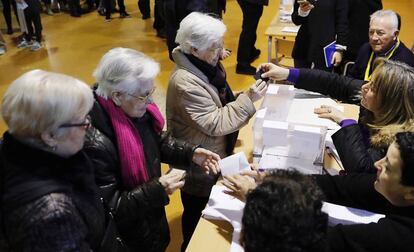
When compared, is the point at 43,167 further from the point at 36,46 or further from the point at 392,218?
the point at 36,46

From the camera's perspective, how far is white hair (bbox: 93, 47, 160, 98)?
5.53 ft

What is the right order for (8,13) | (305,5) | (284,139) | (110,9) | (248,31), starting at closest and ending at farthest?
(284,139) → (305,5) → (248,31) → (8,13) → (110,9)

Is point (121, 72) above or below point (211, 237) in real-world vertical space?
above

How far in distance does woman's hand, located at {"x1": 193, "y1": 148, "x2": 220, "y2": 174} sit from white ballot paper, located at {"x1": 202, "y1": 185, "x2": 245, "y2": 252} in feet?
0.87

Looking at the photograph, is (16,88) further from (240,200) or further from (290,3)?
(290,3)

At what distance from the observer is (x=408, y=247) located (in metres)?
1.23

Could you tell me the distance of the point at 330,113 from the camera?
8.05 ft

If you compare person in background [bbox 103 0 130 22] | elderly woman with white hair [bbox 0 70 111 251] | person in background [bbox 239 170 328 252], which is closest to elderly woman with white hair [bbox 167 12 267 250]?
elderly woman with white hair [bbox 0 70 111 251]

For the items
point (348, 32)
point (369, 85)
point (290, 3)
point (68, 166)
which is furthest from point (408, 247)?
point (290, 3)

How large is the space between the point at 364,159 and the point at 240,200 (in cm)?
64

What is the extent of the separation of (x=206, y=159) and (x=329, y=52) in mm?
2127

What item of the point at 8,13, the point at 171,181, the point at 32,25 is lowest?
the point at 32,25

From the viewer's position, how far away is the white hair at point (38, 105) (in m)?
1.21

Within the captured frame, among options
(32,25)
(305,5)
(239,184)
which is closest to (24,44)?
(32,25)
